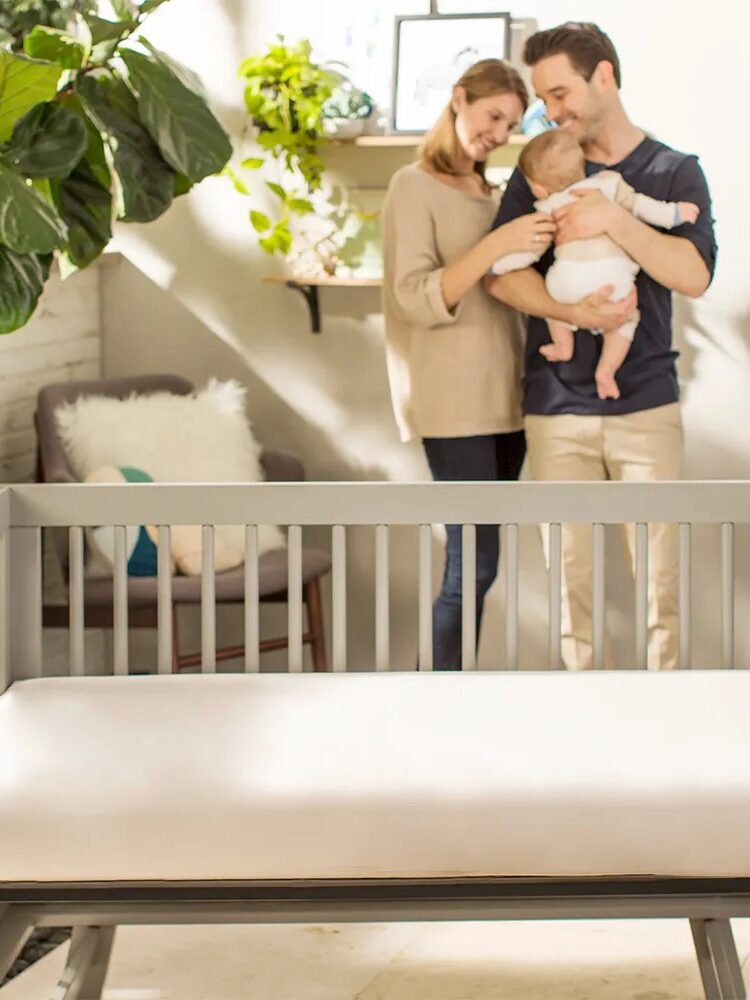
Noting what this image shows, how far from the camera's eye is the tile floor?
7.05 feet

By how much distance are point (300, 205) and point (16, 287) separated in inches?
62.8

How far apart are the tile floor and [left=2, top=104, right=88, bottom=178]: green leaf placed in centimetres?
118

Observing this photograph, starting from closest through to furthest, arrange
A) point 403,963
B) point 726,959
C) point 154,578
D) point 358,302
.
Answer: point 726,959
point 403,963
point 154,578
point 358,302

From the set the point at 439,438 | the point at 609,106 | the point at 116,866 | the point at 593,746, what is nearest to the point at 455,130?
the point at 609,106

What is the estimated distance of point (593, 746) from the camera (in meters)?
1.81

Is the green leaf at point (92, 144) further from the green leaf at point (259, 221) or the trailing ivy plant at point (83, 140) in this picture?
the green leaf at point (259, 221)

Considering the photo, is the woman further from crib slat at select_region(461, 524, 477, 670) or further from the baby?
crib slat at select_region(461, 524, 477, 670)

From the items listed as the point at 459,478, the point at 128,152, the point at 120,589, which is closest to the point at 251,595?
the point at 120,589

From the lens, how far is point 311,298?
144 inches

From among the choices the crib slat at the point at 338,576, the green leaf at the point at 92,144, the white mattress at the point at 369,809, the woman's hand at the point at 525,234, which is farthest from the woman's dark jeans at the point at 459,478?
the white mattress at the point at 369,809

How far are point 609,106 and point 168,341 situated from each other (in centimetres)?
139

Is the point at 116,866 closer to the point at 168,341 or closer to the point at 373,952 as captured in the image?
the point at 373,952

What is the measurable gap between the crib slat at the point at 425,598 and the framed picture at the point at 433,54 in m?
1.61

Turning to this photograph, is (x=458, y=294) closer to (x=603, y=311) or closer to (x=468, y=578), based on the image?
(x=603, y=311)
